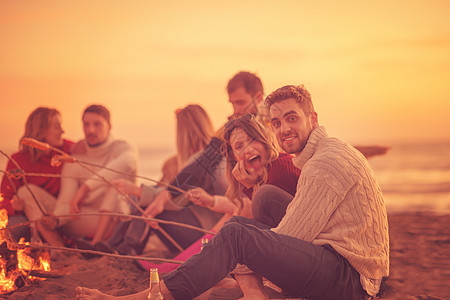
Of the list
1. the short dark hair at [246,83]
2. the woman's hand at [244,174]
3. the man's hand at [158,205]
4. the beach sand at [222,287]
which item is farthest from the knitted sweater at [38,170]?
the woman's hand at [244,174]

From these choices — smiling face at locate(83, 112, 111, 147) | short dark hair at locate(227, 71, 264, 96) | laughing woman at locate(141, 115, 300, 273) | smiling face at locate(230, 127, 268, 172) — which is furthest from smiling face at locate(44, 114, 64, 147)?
smiling face at locate(230, 127, 268, 172)

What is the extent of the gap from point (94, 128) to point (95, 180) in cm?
46

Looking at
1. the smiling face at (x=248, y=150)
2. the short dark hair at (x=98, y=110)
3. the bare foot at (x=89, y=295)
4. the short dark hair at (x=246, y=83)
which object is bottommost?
the bare foot at (x=89, y=295)

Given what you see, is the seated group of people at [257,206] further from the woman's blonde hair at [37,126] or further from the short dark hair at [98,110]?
the short dark hair at [98,110]

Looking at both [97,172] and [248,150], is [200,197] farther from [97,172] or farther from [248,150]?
[97,172]

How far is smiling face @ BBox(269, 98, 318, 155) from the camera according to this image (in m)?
2.35

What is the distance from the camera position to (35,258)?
3145 mm

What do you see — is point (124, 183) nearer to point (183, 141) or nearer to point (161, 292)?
point (183, 141)

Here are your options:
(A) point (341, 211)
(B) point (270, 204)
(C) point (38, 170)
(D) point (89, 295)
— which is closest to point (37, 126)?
(C) point (38, 170)

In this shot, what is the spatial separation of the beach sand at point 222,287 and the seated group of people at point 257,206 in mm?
250

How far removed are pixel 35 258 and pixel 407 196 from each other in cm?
832

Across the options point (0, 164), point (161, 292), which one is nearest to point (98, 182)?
point (161, 292)

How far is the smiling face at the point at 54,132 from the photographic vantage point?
443 centimetres

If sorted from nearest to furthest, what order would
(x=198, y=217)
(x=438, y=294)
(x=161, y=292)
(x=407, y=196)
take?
(x=161, y=292) < (x=438, y=294) < (x=198, y=217) < (x=407, y=196)
